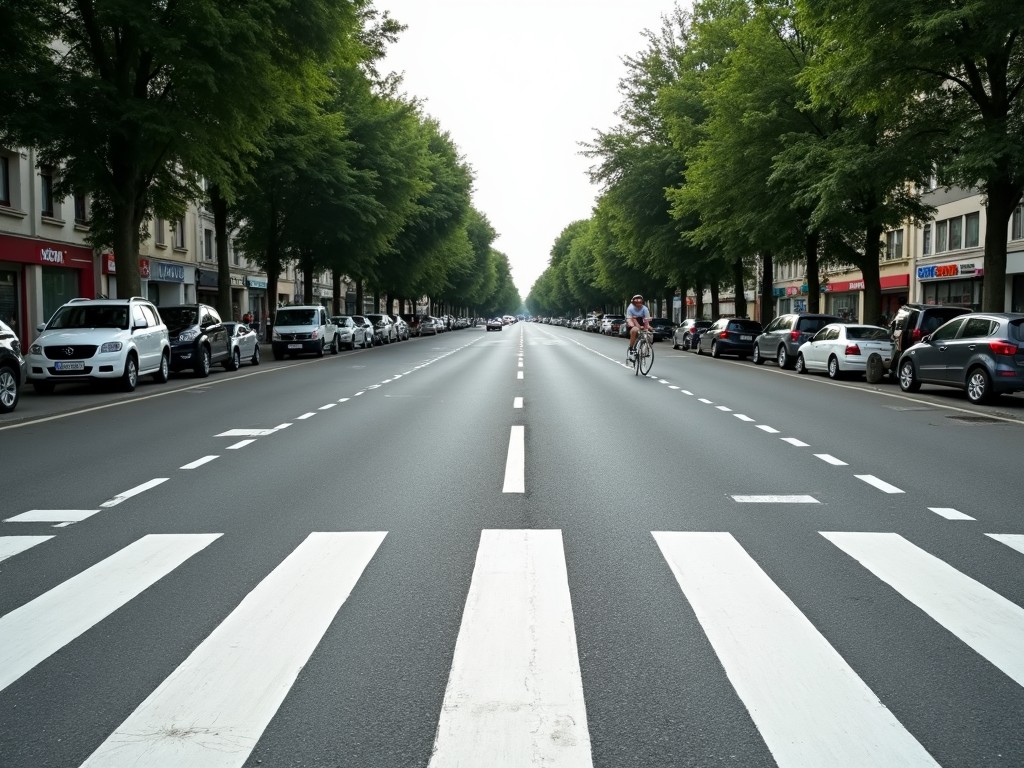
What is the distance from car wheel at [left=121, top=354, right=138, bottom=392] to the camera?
60.8 feet

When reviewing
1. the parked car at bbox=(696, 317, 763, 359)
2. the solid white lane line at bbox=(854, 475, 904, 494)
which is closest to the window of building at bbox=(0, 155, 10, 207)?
the parked car at bbox=(696, 317, 763, 359)

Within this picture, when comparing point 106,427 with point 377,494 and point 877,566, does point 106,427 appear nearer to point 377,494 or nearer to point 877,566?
point 377,494

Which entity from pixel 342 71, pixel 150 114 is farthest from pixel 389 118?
pixel 150 114

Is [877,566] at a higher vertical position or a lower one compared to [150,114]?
lower

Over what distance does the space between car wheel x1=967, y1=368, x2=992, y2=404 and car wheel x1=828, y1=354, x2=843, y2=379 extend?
6496 millimetres

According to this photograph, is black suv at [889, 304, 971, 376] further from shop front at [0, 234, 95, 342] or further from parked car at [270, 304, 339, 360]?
shop front at [0, 234, 95, 342]

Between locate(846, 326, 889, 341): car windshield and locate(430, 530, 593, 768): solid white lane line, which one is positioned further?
locate(846, 326, 889, 341): car windshield

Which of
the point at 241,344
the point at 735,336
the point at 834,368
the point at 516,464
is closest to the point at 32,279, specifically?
the point at 241,344

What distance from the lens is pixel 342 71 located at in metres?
34.7

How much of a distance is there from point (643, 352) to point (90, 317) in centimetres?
1199

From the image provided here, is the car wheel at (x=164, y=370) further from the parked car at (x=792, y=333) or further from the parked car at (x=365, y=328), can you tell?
the parked car at (x=365, y=328)

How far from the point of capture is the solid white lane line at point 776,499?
7.41 meters

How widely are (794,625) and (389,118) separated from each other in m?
33.8

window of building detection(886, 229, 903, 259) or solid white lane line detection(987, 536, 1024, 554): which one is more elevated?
window of building detection(886, 229, 903, 259)
